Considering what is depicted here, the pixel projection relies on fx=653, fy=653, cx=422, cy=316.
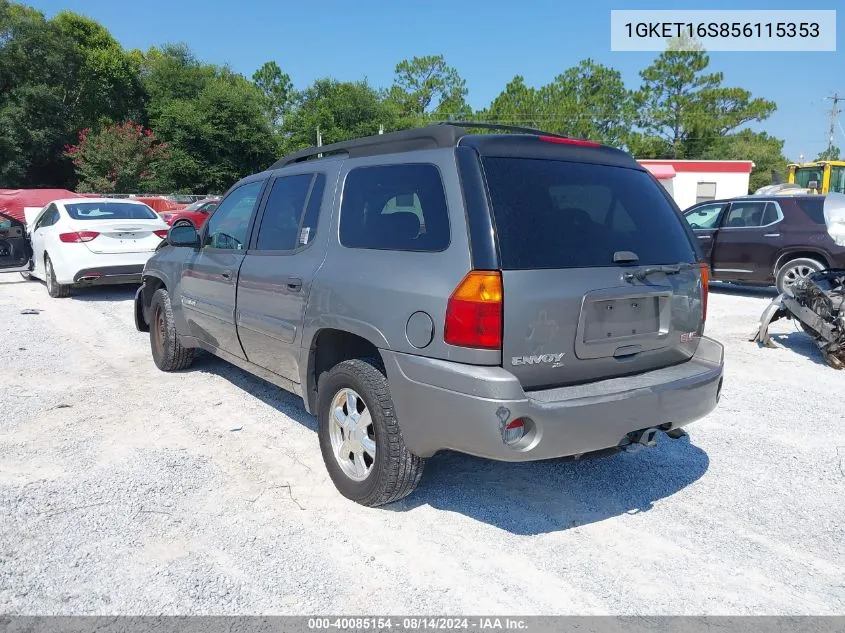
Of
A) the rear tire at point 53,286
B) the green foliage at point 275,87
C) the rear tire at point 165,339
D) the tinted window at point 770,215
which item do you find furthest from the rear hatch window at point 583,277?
the green foliage at point 275,87

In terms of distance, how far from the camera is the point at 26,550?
9.89 feet

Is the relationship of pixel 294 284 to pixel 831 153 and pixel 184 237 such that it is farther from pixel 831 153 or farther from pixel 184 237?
pixel 831 153

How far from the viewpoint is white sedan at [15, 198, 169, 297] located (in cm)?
963

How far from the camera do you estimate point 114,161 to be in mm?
37438

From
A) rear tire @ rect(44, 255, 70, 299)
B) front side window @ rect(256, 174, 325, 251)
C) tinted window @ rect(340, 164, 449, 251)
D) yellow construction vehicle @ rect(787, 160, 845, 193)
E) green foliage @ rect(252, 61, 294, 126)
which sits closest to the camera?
tinted window @ rect(340, 164, 449, 251)

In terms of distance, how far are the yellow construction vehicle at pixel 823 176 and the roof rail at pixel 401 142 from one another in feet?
72.5

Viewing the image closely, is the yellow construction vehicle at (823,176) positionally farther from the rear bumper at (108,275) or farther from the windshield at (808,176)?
the rear bumper at (108,275)

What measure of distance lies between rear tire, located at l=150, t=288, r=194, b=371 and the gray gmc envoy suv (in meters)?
2.07

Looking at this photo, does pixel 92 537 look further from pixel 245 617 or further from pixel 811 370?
pixel 811 370

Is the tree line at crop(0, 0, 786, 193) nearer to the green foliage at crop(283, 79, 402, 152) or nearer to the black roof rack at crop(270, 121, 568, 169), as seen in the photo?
the green foliage at crop(283, 79, 402, 152)

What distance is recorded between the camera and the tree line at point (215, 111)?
131ft

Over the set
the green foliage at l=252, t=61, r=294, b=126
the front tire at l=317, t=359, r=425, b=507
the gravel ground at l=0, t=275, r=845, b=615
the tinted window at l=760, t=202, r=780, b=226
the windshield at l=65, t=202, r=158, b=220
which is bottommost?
the gravel ground at l=0, t=275, r=845, b=615

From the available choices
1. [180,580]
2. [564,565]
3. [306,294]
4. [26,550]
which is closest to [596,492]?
[564,565]

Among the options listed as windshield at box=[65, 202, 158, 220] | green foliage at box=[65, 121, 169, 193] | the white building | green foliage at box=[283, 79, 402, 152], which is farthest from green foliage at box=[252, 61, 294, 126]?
windshield at box=[65, 202, 158, 220]
